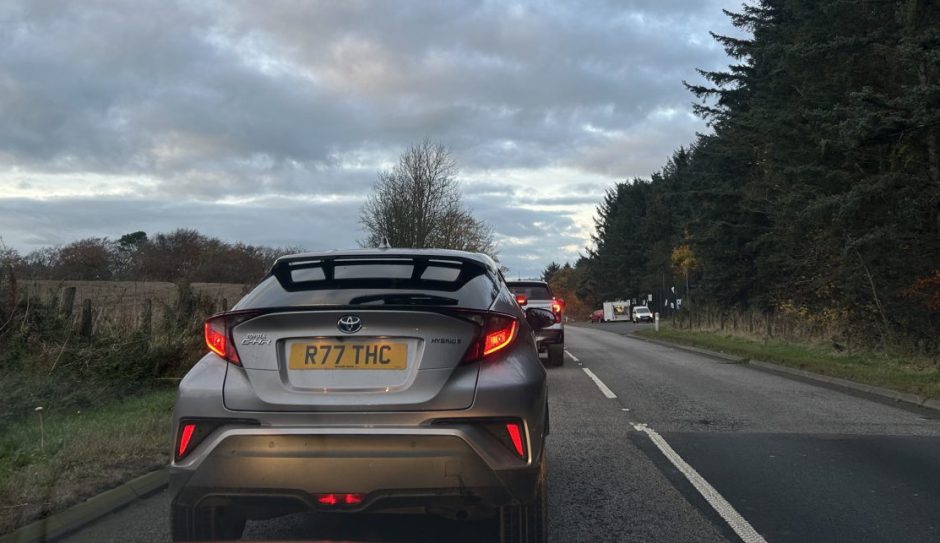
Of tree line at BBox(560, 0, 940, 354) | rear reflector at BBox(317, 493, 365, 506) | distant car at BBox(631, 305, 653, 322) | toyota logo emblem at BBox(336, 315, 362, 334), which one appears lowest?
distant car at BBox(631, 305, 653, 322)

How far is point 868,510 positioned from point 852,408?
5.70 metres

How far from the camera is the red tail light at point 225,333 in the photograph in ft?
11.4

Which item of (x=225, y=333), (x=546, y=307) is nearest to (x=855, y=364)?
(x=546, y=307)

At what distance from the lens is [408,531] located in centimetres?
456

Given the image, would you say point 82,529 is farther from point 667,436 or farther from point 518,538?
point 667,436

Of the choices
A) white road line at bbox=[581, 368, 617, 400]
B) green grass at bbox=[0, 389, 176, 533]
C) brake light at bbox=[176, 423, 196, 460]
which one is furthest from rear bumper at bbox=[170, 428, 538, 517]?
white road line at bbox=[581, 368, 617, 400]

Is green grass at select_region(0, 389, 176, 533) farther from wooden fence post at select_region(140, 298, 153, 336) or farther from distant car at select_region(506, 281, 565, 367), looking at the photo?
distant car at select_region(506, 281, 565, 367)

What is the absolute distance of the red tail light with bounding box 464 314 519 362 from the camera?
3.45 metres

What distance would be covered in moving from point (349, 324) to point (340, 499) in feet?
2.56

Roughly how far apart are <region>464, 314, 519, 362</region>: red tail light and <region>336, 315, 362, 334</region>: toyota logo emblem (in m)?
0.52

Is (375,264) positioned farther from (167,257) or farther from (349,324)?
(167,257)

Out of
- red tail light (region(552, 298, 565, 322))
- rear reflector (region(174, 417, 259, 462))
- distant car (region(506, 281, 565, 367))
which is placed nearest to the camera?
rear reflector (region(174, 417, 259, 462))

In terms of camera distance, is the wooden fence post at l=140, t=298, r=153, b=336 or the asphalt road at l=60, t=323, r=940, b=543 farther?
the wooden fence post at l=140, t=298, r=153, b=336

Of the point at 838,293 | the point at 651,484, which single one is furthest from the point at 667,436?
the point at 838,293
